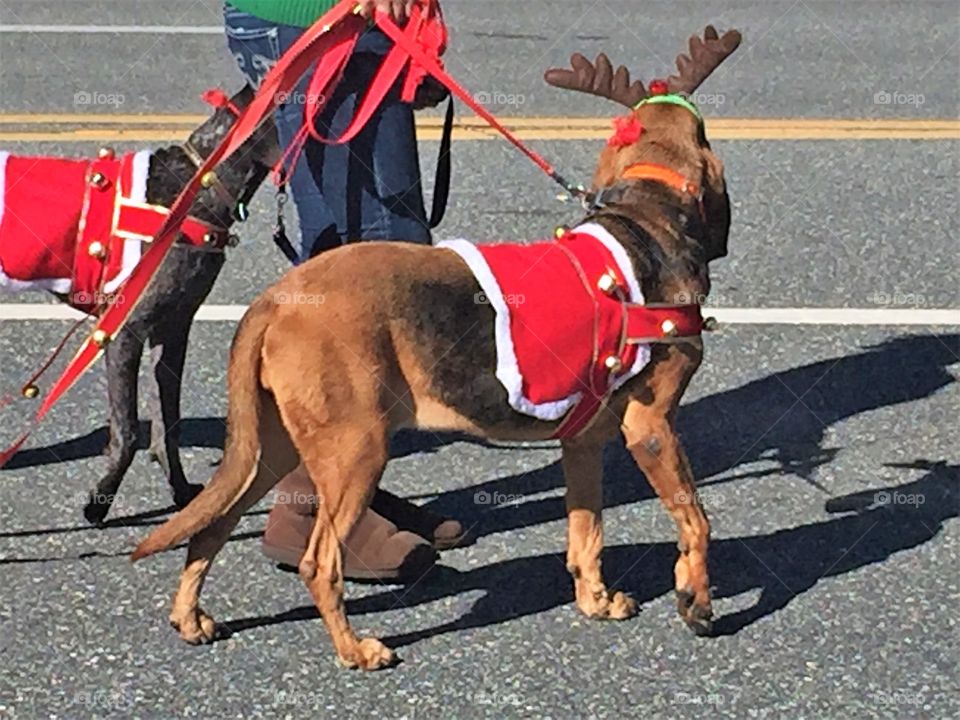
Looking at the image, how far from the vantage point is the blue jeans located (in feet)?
15.3

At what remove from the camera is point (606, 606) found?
452cm

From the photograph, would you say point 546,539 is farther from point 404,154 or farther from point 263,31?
point 263,31

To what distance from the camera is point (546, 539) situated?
4969mm

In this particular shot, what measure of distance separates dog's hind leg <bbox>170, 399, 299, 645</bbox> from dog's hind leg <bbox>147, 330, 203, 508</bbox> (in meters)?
0.80

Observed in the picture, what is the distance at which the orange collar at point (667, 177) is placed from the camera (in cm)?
448

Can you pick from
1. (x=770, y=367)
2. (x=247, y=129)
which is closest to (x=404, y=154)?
(x=247, y=129)

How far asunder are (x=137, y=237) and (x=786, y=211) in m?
3.76

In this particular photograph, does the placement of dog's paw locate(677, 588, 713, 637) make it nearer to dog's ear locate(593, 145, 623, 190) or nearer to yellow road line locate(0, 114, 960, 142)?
dog's ear locate(593, 145, 623, 190)

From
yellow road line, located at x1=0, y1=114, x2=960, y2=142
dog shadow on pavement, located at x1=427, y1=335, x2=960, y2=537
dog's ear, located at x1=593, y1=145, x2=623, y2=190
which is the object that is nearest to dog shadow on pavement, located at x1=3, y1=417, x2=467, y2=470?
dog shadow on pavement, located at x1=427, y1=335, x2=960, y2=537

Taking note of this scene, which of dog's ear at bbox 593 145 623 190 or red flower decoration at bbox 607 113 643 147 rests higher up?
red flower decoration at bbox 607 113 643 147

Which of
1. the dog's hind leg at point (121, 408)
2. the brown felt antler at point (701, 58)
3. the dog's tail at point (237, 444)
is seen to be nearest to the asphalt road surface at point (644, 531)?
the dog's hind leg at point (121, 408)

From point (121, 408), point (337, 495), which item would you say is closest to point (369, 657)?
point (337, 495)

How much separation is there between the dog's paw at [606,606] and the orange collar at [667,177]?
1032 mm

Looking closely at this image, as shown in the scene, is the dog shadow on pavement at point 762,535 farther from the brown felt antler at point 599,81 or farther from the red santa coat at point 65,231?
the brown felt antler at point 599,81
